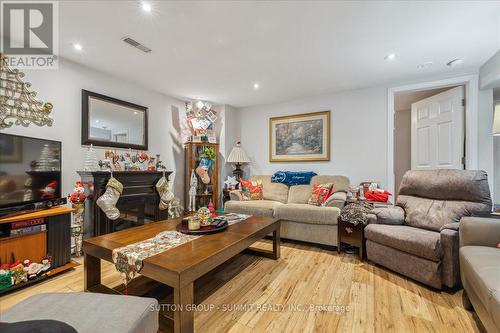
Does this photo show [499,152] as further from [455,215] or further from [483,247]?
[483,247]

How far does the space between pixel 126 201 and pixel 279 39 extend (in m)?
2.73

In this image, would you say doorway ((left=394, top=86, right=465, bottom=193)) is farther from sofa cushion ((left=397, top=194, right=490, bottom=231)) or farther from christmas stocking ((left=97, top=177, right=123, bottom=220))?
christmas stocking ((left=97, top=177, right=123, bottom=220))

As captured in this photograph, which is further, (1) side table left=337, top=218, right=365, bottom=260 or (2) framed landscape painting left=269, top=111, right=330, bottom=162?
(2) framed landscape painting left=269, top=111, right=330, bottom=162

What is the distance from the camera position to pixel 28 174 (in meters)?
2.03

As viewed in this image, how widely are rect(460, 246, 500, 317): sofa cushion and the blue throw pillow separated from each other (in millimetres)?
2297

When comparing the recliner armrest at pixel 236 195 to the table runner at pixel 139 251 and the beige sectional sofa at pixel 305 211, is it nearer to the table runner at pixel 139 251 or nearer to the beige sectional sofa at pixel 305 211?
the beige sectional sofa at pixel 305 211

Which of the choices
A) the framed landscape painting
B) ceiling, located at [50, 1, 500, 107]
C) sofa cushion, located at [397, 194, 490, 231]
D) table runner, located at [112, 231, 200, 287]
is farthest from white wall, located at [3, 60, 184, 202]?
sofa cushion, located at [397, 194, 490, 231]

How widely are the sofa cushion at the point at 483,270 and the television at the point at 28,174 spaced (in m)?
3.42

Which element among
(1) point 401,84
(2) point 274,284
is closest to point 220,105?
(1) point 401,84

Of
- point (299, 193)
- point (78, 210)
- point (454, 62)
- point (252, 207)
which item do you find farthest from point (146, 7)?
point (454, 62)

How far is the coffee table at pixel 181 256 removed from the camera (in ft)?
3.98

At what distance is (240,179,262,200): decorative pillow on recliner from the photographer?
3662 millimetres

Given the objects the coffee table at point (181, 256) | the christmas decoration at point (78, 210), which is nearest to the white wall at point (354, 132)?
the coffee table at point (181, 256)

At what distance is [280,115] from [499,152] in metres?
3.25
